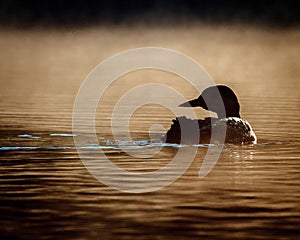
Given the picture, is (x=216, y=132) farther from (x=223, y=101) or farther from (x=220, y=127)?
(x=223, y=101)

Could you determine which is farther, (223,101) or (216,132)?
(223,101)

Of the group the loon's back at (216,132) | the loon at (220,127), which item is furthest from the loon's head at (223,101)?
the loon's back at (216,132)

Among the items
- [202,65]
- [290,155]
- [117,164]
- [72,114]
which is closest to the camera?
[117,164]

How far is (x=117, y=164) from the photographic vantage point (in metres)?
9.33

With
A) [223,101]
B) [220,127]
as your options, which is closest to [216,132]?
[220,127]

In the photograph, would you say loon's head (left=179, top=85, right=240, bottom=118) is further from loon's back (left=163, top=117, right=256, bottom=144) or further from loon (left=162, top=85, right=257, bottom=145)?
loon's back (left=163, top=117, right=256, bottom=144)

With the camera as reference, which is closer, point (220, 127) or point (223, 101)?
point (220, 127)

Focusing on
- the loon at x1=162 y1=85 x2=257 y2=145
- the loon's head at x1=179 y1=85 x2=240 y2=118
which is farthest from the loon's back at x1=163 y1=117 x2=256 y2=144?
the loon's head at x1=179 y1=85 x2=240 y2=118

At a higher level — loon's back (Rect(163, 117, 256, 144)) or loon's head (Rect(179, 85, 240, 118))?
loon's head (Rect(179, 85, 240, 118))

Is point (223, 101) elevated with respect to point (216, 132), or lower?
elevated

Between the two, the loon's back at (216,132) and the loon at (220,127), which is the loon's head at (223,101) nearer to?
the loon at (220,127)

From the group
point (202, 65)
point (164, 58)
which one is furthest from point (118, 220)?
point (164, 58)

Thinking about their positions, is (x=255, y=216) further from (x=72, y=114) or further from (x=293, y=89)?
(x=293, y=89)

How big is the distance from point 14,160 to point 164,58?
125 feet
